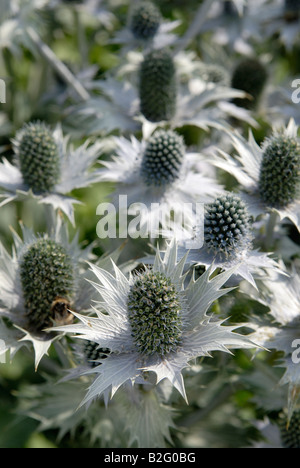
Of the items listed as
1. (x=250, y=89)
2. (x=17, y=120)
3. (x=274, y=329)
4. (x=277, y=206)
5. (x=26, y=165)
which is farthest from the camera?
(x=17, y=120)

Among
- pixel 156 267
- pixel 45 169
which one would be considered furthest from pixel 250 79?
pixel 156 267

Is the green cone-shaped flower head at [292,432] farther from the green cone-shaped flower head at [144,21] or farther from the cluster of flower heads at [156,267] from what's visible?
the green cone-shaped flower head at [144,21]

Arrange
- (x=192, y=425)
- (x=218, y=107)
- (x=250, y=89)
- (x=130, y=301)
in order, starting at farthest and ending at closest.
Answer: (x=250, y=89), (x=218, y=107), (x=192, y=425), (x=130, y=301)

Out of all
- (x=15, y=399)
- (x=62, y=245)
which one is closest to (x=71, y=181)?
(x=62, y=245)

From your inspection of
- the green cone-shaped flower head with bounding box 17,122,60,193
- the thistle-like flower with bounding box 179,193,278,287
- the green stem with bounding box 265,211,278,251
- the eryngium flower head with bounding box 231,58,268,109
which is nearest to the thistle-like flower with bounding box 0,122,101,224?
the green cone-shaped flower head with bounding box 17,122,60,193

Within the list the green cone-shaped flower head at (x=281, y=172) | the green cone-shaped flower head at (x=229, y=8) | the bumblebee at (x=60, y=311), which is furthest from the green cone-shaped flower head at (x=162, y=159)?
the green cone-shaped flower head at (x=229, y=8)

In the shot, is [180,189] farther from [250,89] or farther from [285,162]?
[250,89]

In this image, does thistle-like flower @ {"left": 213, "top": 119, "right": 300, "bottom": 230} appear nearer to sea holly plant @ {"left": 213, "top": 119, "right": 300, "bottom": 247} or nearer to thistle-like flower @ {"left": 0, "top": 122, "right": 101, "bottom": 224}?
sea holly plant @ {"left": 213, "top": 119, "right": 300, "bottom": 247}
